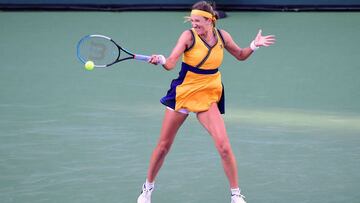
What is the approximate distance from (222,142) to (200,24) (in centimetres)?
85

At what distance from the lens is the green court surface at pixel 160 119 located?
7703 mm

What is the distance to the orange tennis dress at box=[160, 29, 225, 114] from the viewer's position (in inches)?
276

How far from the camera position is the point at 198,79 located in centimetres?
707

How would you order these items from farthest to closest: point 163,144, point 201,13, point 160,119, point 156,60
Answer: point 160,119
point 163,144
point 201,13
point 156,60

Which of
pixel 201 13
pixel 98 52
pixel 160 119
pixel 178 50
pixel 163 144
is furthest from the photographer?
pixel 160 119

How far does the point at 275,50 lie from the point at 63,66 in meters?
2.95

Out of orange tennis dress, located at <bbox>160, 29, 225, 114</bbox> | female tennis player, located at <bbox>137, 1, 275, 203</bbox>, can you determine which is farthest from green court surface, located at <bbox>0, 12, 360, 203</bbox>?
orange tennis dress, located at <bbox>160, 29, 225, 114</bbox>

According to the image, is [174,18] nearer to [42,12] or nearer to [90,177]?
[42,12]

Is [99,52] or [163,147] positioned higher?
[99,52]

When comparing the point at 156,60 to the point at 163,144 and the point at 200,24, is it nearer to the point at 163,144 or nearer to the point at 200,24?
the point at 200,24

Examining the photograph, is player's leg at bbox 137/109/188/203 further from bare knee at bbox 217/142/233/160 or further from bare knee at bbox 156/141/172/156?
bare knee at bbox 217/142/233/160

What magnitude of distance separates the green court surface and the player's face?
1291 millimetres

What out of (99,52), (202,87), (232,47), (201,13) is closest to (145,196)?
(202,87)

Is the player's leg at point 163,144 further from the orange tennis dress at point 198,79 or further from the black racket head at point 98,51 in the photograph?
the black racket head at point 98,51
